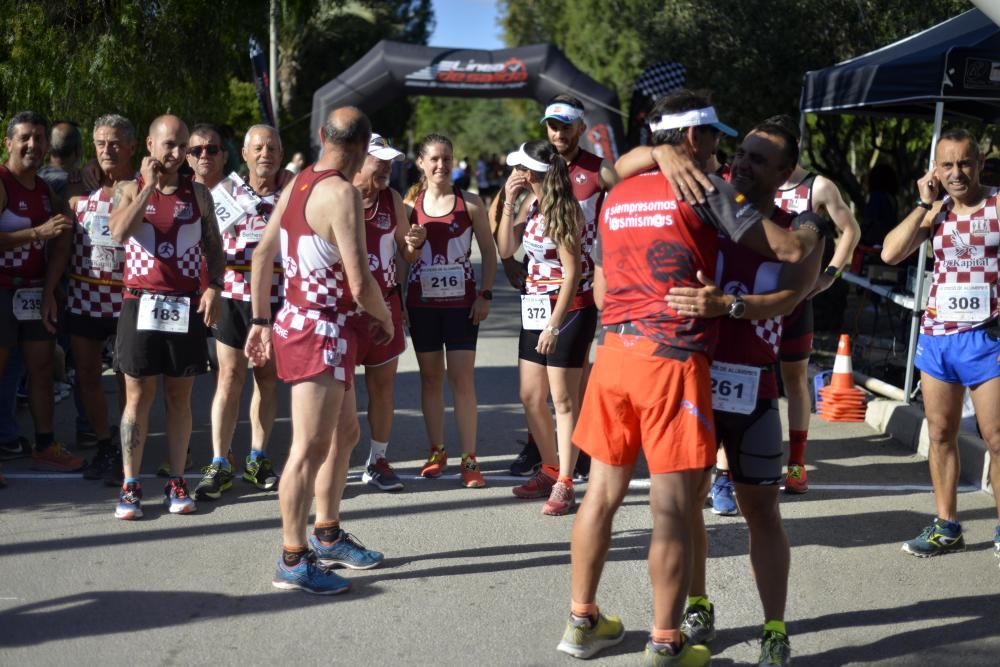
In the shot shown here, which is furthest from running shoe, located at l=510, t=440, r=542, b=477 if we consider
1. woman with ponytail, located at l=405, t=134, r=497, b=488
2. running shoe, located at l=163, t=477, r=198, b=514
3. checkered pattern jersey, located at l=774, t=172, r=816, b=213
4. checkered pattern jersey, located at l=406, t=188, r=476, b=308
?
checkered pattern jersey, located at l=774, t=172, r=816, b=213

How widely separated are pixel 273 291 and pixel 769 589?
3.50 metres

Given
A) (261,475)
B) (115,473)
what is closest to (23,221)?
(115,473)

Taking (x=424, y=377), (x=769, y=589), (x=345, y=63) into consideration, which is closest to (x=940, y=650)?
(x=769, y=589)

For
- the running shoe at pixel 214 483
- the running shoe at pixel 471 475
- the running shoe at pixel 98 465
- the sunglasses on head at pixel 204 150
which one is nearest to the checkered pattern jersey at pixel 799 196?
the running shoe at pixel 471 475

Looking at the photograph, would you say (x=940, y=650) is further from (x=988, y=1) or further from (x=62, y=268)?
(x=62, y=268)

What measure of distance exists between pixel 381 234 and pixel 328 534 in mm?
1796

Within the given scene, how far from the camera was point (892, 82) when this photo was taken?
836 cm

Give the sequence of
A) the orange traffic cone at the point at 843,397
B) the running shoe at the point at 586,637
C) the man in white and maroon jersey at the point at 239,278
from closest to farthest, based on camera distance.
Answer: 1. the running shoe at the point at 586,637
2. the man in white and maroon jersey at the point at 239,278
3. the orange traffic cone at the point at 843,397

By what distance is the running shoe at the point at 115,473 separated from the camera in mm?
6594

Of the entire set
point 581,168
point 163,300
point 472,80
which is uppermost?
point 472,80

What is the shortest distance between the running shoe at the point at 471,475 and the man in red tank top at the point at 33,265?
2.35 m

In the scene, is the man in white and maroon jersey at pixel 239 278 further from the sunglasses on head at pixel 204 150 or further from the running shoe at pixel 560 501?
the running shoe at pixel 560 501

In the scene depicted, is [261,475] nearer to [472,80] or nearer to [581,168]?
[581,168]

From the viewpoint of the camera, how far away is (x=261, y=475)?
6.66 meters
